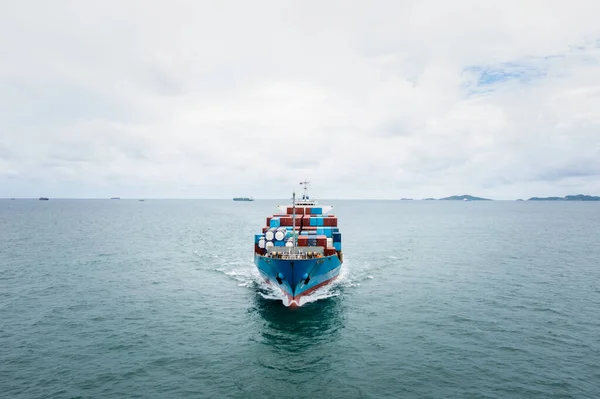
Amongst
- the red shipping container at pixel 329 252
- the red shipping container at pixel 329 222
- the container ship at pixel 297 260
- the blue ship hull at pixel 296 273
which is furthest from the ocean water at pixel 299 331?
the red shipping container at pixel 329 222

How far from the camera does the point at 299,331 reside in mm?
36312

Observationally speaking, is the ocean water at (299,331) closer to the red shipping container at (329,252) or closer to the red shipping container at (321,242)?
the red shipping container at (329,252)

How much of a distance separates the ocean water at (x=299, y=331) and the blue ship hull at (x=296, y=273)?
2058mm

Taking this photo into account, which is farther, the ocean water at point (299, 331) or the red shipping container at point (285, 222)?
the red shipping container at point (285, 222)

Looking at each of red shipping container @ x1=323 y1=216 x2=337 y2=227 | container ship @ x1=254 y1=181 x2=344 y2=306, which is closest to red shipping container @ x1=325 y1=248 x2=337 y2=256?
container ship @ x1=254 y1=181 x2=344 y2=306

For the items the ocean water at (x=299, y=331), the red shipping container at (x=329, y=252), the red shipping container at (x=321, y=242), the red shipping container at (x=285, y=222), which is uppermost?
the red shipping container at (x=285, y=222)

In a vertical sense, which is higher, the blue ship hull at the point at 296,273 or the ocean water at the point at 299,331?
the blue ship hull at the point at 296,273

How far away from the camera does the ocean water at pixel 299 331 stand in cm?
2605

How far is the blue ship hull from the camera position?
42.8m

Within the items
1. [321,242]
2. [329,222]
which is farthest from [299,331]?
[329,222]

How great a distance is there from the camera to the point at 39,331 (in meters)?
34.7

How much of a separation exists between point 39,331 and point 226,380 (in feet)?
72.5

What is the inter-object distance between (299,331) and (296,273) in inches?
320

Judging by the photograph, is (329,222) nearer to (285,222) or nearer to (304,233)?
(304,233)
